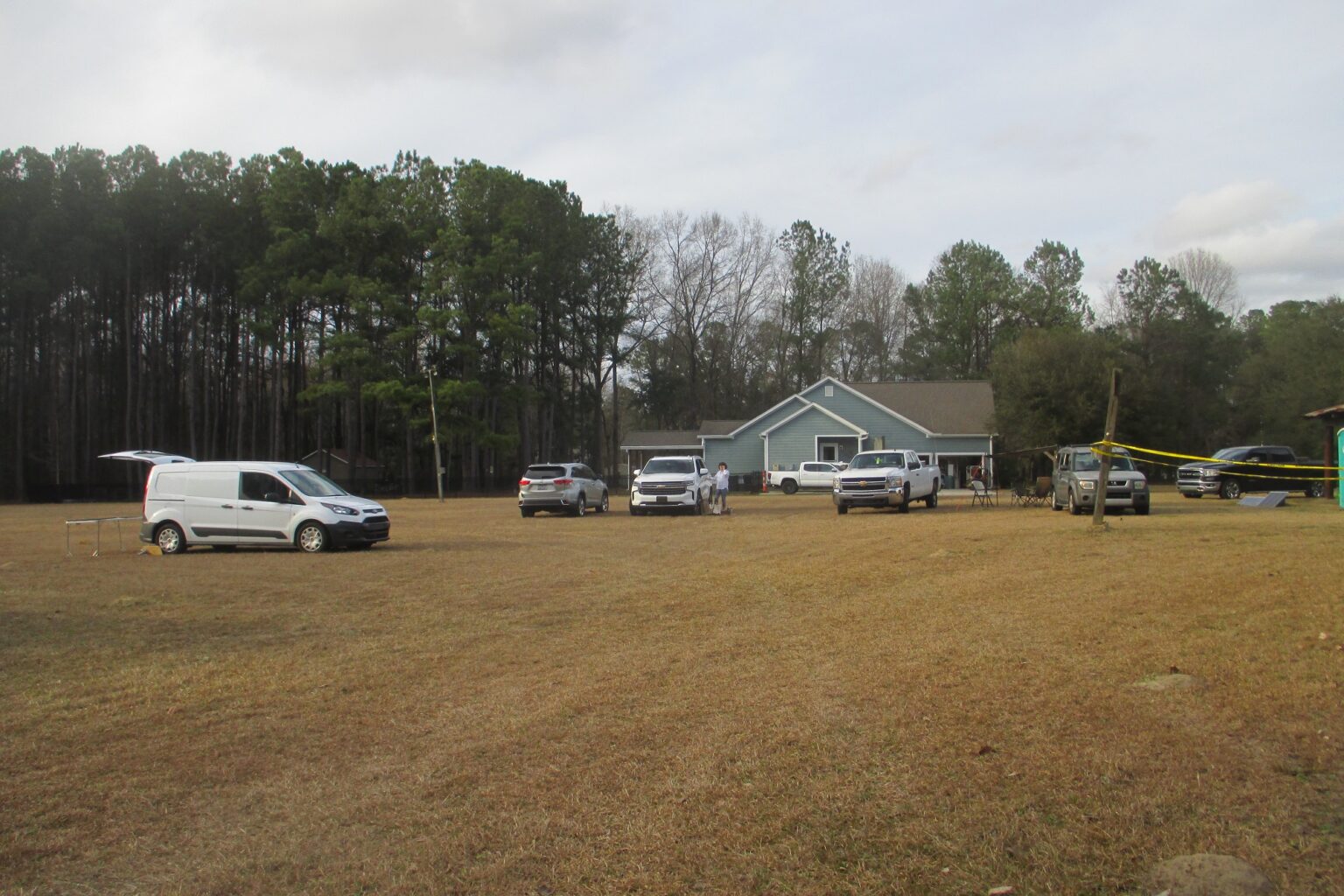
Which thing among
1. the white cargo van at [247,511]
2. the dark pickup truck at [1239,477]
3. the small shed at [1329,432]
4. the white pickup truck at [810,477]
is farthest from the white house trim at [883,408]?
the white cargo van at [247,511]

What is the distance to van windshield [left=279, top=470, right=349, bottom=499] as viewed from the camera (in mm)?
Answer: 17984

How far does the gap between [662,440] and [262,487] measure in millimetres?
43181

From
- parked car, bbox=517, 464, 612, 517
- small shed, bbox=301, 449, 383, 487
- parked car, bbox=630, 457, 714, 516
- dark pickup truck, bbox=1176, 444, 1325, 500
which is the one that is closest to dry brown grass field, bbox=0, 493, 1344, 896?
parked car, bbox=630, 457, 714, 516

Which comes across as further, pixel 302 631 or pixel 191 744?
pixel 302 631

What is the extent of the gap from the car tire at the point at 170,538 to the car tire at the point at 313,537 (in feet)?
7.30

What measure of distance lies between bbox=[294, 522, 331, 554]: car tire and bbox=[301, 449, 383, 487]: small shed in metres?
40.2

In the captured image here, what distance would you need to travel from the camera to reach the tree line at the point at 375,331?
47.3 meters

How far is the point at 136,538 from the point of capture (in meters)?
22.9

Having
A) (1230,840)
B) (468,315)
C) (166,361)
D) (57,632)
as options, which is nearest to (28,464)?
(166,361)

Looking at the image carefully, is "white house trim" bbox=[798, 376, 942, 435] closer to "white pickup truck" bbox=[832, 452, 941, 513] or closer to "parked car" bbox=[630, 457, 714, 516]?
"white pickup truck" bbox=[832, 452, 941, 513]

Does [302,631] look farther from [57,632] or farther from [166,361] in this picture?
[166,361]

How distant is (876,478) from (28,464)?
46039mm

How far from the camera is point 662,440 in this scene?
2383 inches

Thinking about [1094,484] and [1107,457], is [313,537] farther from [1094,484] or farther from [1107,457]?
[1094,484]
